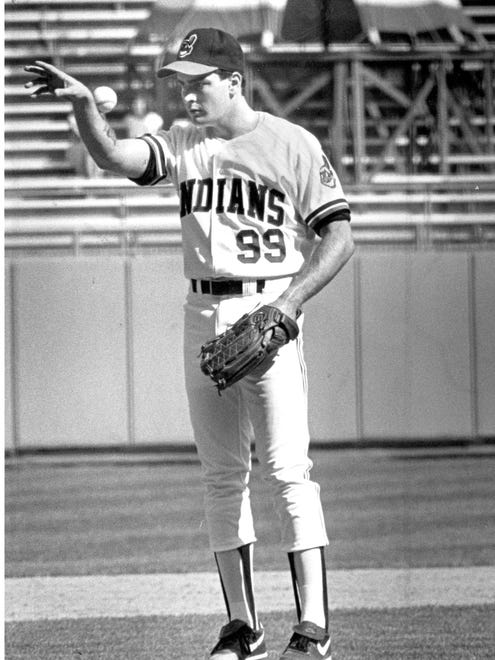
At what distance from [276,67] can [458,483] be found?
2869 mm

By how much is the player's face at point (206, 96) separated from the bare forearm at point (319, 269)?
334 millimetres

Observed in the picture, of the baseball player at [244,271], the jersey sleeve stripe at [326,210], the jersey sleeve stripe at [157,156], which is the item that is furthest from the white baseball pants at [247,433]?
the jersey sleeve stripe at [157,156]

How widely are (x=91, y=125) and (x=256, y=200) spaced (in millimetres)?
369

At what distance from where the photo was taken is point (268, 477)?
2.57m

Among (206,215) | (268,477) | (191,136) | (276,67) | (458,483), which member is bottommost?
(458,483)

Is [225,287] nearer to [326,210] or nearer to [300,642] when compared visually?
[326,210]

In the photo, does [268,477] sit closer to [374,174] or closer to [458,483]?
[458,483]

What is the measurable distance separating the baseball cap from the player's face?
0.06 feet

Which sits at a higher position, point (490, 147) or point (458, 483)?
point (490, 147)

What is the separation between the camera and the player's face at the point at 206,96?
2.54 metres

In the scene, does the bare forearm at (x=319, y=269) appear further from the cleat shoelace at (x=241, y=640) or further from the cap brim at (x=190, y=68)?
the cleat shoelace at (x=241, y=640)

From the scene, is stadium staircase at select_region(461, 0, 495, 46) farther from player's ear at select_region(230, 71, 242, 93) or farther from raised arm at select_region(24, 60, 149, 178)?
raised arm at select_region(24, 60, 149, 178)

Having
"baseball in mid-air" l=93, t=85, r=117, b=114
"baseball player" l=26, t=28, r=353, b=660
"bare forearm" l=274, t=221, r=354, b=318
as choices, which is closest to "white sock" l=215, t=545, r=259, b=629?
"baseball player" l=26, t=28, r=353, b=660

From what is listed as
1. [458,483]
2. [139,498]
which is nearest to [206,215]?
[139,498]
